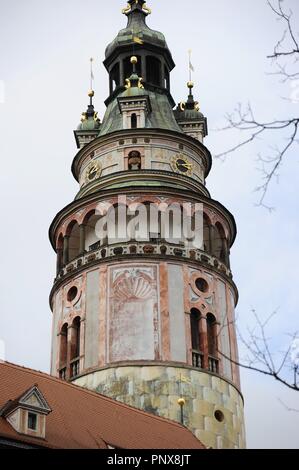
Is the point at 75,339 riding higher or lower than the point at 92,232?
lower

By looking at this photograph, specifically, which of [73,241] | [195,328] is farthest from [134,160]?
[195,328]

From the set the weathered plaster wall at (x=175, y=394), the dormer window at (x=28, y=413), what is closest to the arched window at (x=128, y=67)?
the weathered plaster wall at (x=175, y=394)

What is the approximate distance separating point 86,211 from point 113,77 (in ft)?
28.9

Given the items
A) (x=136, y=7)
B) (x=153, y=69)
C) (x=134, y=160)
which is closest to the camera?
(x=134, y=160)

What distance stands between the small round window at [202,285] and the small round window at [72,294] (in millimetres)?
4027

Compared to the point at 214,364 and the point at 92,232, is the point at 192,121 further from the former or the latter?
the point at 214,364

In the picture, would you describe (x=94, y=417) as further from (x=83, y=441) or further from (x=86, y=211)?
(x=86, y=211)

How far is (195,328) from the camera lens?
97.2 ft

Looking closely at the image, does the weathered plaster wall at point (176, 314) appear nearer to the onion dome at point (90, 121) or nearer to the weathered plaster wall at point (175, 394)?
the weathered plaster wall at point (175, 394)

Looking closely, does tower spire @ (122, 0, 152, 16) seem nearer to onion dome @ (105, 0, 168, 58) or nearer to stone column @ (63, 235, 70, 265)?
onion dome @ (105, 0, 168, 58)

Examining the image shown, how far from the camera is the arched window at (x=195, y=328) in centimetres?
2925

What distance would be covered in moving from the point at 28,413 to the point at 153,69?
2082 cm

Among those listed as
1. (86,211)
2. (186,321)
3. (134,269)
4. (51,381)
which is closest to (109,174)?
(86,211)
